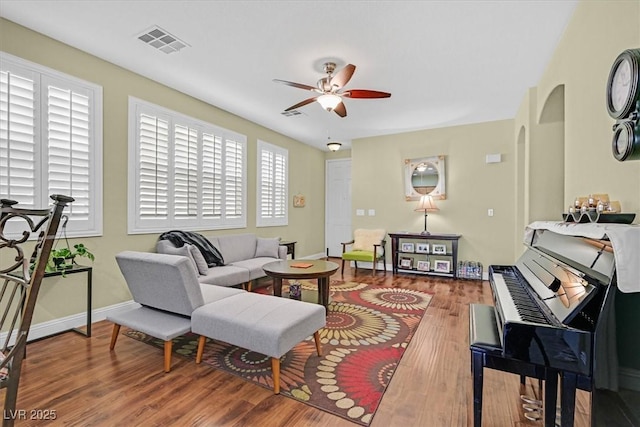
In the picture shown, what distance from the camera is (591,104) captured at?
2080mm

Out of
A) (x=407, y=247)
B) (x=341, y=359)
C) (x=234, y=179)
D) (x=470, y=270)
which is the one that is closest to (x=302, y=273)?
(x=341, y=359)

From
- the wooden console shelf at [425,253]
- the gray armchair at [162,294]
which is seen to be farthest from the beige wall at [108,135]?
the wooden console shelf at [425,253]

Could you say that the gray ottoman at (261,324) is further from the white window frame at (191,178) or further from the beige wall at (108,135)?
the white window frame at (191,178)

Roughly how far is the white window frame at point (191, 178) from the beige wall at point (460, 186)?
272 centimetres

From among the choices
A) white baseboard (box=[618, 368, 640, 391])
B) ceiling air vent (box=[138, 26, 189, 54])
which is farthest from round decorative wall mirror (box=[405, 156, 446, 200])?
white baseboard (box=[618, 368, 640, 391])

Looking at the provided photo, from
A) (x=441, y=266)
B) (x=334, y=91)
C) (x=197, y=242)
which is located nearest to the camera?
(x=334, y=91)

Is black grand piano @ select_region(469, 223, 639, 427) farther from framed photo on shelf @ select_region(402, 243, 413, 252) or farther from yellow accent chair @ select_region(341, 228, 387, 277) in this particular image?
framed photo on shelf @ select_region(402, 243, 413, 252)

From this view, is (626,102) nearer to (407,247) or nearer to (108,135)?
(108,135)

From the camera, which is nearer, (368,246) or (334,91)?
(334,91)

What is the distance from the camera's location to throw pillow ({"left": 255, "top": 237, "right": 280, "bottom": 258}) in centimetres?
497

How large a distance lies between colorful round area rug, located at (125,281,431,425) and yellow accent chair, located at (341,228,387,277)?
187 centimetres

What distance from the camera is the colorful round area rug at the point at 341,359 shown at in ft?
6.27

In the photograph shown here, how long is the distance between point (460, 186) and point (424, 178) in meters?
0.64

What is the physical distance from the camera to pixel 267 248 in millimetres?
4980
